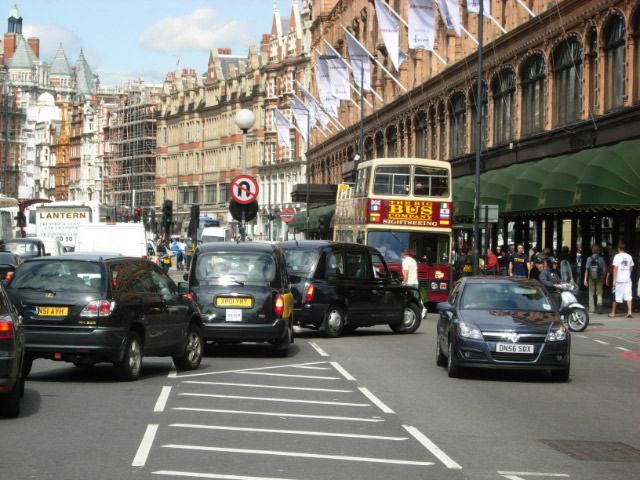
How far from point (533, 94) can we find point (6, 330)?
1315 inches

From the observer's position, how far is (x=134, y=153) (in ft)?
521

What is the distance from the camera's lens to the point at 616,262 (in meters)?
29.9

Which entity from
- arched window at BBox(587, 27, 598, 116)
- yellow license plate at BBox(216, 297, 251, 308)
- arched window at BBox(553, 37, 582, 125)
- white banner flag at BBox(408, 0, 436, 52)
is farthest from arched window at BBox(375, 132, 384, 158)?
yellow license plate at BBox(216, 297, 251, 308)

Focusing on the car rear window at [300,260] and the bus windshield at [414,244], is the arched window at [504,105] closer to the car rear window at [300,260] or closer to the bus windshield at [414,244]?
the bus windshield at [414,244]

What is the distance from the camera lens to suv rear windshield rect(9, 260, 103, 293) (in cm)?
1473

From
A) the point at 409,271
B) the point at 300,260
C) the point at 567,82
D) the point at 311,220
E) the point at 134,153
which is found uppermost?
the point at 134,153

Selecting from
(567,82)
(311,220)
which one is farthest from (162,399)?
(311,220)

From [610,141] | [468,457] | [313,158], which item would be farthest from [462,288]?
[313,158]

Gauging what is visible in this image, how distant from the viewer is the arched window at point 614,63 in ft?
111

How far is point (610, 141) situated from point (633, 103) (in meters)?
1.71

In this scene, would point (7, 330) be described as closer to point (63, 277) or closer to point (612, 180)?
point (63, 277)

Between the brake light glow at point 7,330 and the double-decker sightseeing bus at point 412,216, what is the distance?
2202 centimetres

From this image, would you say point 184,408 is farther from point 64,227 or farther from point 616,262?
point 64,227

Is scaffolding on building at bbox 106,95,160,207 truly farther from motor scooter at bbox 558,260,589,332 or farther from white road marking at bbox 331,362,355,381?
white road marking at bbox 331,362,355,381
